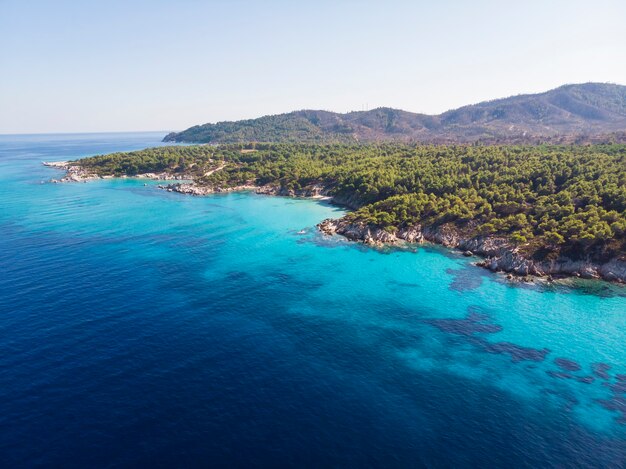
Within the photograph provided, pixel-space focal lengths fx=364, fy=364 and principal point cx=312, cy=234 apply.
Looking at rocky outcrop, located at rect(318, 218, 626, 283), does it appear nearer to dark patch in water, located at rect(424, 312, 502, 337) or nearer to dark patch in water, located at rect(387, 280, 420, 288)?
dark patch in water, located at rect(387, 280, 420, 288)

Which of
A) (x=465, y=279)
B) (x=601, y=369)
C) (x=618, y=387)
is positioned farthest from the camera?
(x=465, y=279)

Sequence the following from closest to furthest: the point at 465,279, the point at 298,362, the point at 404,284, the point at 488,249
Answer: the point at 298,362 → the point at 404,284 → the point at 465,279 → the point at 488,249

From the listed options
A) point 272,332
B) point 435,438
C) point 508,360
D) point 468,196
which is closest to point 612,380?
point 508,360

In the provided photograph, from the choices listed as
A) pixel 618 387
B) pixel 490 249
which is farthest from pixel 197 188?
pixel 618 387

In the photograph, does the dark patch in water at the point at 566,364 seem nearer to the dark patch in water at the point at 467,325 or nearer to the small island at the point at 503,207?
the dark patch in water at the point at 467,325

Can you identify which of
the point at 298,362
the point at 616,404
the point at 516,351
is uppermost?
the point at 298,362

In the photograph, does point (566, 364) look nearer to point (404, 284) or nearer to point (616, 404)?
point (616, 404)

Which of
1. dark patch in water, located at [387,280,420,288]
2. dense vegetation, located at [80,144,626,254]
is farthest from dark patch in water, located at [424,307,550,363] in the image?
dense vegetation, located at [80,144,626,254]
